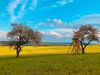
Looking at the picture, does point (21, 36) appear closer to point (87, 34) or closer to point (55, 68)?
point (87, 34)

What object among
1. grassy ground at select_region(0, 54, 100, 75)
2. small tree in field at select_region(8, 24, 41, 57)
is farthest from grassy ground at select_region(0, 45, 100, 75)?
small tree in field at select_region(8, 24, 41, 57)

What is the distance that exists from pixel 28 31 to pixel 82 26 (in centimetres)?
2399

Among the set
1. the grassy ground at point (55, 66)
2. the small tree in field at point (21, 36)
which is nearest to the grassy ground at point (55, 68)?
the grassy ground at point (55, 66)

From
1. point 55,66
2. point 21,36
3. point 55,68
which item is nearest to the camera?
point 55,68

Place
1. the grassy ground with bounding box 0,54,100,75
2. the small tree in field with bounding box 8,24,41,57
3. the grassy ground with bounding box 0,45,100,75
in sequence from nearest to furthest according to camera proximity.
Answer: the grassy ground with bounding box 0,54,100,75 < the grassy ground with bounding box 0,45,100,75 < the small tree in field with bounding box 8,24,41,57

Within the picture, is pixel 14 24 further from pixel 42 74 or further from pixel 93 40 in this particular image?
pixel 42 74

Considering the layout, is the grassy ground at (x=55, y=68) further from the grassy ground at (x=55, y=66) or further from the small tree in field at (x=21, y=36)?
the small tree in field at (x=21, y=36)

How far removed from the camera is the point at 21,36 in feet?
257

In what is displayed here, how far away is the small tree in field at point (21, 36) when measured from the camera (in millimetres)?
77875

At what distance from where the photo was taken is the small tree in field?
77875mm

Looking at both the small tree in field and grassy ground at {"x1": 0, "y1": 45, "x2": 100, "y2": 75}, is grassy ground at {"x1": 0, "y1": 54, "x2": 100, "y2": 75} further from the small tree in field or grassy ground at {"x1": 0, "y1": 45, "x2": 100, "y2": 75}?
the small tree in field

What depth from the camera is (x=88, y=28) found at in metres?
93.9

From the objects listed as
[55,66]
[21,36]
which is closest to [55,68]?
[55,66]

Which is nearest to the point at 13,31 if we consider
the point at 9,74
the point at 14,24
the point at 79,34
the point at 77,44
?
the point at 14,24
